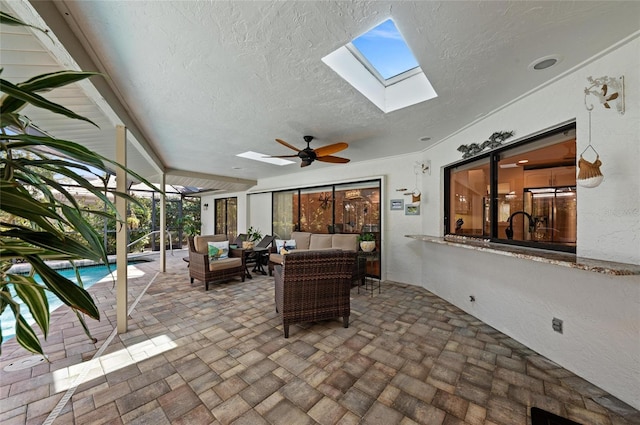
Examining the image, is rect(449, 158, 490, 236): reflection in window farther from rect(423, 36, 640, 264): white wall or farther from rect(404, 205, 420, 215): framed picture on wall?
rect(423, 36, 640, 264): white wall

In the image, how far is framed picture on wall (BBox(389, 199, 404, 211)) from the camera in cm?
482

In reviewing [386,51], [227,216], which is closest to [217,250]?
[386,51]

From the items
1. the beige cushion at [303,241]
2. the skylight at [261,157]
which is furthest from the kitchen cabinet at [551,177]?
the beige cushion at [303,241]

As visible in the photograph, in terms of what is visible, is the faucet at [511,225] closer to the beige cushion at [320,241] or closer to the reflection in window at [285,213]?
the beige cushion at [320,241]

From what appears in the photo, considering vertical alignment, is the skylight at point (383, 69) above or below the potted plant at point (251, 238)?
above

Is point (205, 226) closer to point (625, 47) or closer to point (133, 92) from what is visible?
point (133, 92)

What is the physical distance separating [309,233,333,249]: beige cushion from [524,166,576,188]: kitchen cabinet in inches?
133

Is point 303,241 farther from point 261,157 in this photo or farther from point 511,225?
point 511,225

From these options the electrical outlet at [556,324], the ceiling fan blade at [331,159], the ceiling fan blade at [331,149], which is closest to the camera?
the electrical outlet at [556,324]

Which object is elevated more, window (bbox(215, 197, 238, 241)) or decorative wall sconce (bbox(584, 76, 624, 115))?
decorative wall sconce (bbox(584, 76, 624, 115))

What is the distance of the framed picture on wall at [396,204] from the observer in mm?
4824

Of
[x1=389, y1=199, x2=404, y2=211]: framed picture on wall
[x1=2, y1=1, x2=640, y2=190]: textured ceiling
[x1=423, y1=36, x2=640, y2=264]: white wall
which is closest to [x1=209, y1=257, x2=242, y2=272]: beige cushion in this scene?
[x1=2, y1=1, x2=640, y2=190]: textured ceiling

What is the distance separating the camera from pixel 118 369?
6.93ft

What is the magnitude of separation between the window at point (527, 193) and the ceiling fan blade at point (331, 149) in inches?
72.8
